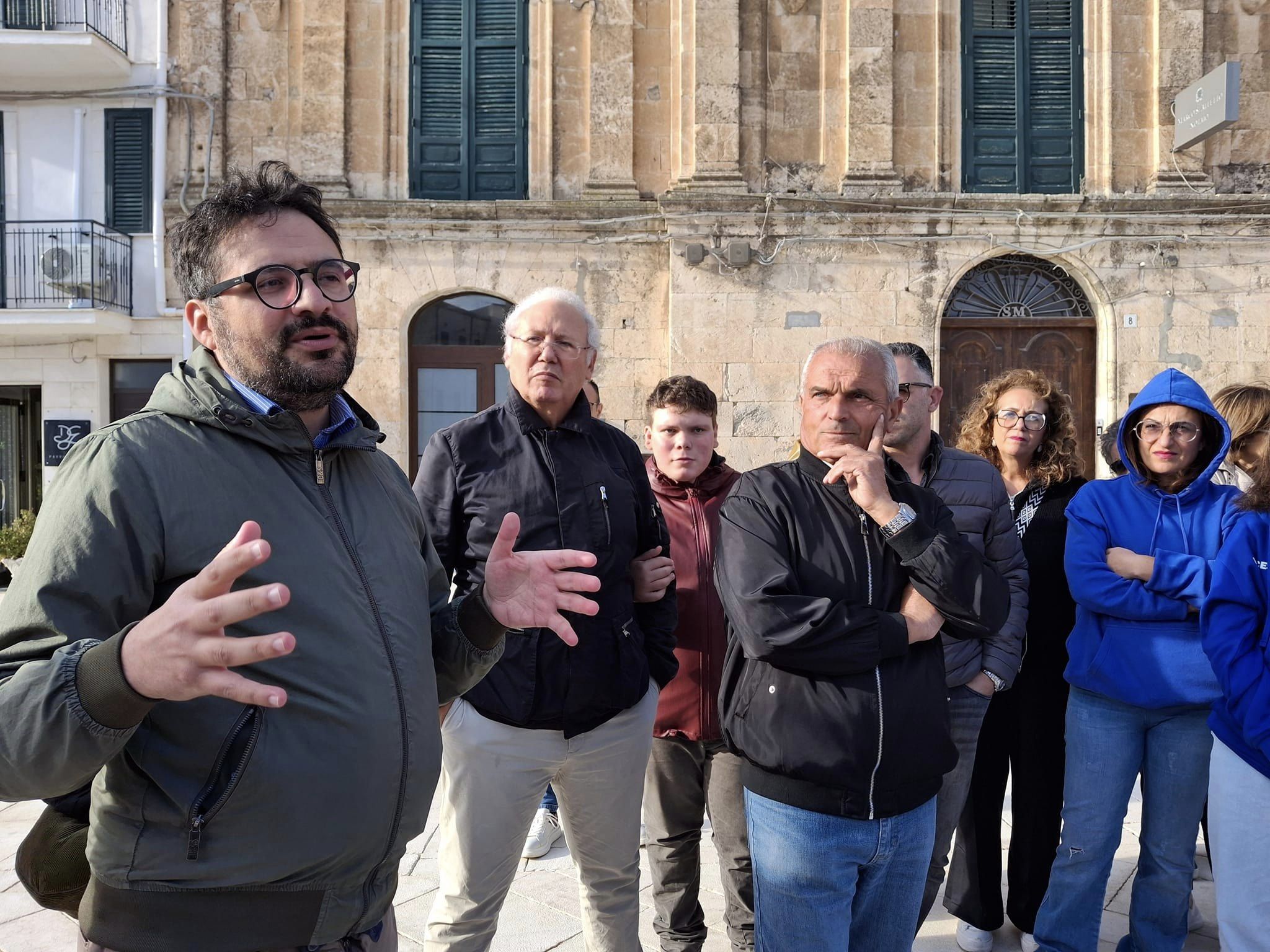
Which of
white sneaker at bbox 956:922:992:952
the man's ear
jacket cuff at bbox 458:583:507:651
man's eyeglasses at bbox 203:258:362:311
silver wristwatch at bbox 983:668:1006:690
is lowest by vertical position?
white sneaker at bbox 956:922:992:952

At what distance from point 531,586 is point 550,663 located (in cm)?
84

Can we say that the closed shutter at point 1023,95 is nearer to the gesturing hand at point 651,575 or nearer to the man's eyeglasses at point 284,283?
the gesturing hand at point 651,575

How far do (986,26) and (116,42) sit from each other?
1067 cm

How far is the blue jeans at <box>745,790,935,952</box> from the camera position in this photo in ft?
7.48

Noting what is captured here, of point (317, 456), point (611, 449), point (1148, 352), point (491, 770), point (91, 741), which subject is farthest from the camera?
point (1148, 352)

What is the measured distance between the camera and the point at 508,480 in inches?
113

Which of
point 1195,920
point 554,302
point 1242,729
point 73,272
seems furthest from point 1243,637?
point 73,272

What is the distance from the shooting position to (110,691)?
1307mm

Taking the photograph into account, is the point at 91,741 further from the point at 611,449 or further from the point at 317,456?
the point at 611,449

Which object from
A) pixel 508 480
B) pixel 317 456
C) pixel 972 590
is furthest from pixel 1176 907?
pixel 317 456

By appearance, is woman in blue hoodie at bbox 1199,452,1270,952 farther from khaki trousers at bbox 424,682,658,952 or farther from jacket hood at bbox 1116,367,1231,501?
khaki trousers at bbox 424,682,658,952

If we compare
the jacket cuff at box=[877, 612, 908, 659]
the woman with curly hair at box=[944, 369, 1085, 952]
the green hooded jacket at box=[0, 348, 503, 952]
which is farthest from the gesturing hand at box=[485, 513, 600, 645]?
the woman with curly hair at box=[944, 369, 1085, 952]

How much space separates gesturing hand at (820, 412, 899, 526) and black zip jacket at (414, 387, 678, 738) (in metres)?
0.79

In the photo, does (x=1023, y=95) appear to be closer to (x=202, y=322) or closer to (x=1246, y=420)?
(x=1246, y=420)
